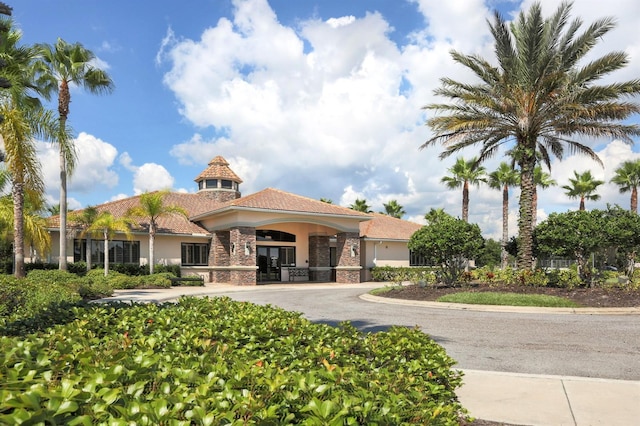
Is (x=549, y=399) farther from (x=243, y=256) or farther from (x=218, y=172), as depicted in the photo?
(x=218, y=172)

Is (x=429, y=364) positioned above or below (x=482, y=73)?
below

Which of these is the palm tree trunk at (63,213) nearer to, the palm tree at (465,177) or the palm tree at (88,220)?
the palm tree at (88,220)

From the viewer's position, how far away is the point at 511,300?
15.7 metres

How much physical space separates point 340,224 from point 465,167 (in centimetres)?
1688

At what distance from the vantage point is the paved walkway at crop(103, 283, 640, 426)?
16.1 ft

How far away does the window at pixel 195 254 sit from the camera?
30.1 meters

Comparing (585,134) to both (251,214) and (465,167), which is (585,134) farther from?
(465,167)

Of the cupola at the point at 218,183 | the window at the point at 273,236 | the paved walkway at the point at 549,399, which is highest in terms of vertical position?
the cupola at the point at 218,183

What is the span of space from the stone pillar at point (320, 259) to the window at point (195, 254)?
23.8 ft

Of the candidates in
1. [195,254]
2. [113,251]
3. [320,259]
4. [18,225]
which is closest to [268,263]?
[320,259]

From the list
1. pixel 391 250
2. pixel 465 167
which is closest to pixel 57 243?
pixel 391 250

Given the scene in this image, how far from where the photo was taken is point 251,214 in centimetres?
2797

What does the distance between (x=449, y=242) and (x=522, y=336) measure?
928 cm

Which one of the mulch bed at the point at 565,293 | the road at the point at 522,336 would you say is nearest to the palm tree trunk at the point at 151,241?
the road at the point at 522,336
